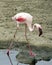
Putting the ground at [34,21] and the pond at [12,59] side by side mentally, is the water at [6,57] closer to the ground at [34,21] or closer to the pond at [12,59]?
the pond at [12,59]

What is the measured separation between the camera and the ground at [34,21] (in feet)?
14.4

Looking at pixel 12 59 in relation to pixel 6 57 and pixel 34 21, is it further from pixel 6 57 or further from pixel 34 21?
pixel 34 21

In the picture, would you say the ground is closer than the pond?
No

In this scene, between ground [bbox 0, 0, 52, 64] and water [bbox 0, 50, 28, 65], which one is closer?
water [bbox 0, 50, 28, 65]

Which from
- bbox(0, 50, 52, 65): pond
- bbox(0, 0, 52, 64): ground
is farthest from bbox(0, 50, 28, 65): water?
bbox(0, 0, 52, 64): ground

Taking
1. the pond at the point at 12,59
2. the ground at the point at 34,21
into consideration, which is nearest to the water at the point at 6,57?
the pond at the point at 12,59

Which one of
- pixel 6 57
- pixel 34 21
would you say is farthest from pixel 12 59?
pixel 34 21

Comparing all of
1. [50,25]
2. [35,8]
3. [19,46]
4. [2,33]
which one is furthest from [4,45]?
[35,8]

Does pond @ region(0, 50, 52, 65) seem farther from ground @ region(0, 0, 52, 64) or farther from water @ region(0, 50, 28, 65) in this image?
Answer: ground @ region(0, 0, 52, 64)

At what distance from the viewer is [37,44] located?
4473mm

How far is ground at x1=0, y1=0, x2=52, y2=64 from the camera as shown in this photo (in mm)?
4391

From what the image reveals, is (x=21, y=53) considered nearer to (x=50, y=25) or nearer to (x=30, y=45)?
(x=30, y=45)

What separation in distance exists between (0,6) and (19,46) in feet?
6.80

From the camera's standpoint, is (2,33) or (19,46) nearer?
(19,46)
